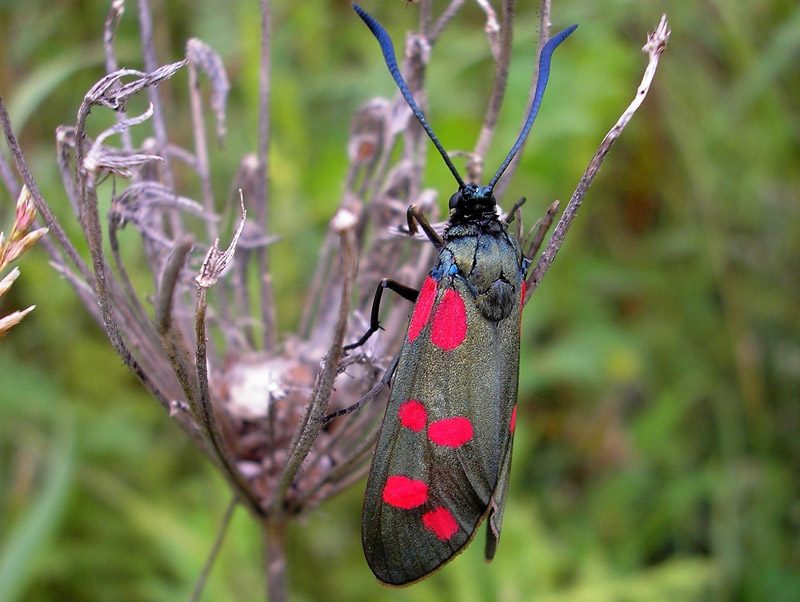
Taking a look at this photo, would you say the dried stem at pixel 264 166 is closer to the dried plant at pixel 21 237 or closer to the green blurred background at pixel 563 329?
the dried plant at pixel 21 237

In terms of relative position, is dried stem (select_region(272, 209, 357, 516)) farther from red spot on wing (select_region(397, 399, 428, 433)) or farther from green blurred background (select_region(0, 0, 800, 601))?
green blurred background (select_region(0, 0, 800, 601))

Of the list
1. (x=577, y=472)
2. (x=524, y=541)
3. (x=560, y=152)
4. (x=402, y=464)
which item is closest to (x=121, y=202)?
(x=402, y=464)

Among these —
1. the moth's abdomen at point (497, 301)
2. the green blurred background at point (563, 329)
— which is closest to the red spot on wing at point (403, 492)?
the moth's abdomen at point (497, 301)

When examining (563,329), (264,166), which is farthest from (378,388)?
(563,329)

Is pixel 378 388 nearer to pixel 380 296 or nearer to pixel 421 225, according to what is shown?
pixel 380 296

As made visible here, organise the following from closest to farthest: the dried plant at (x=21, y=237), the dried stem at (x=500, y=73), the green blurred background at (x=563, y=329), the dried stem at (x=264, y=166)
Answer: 1. the dried plant at (x=21, y=237)
2. the dried stem at (x=500, y=73)
3. the dried stem at (x=264, y=166)
4. the green blurred background at (x=563, y=329)

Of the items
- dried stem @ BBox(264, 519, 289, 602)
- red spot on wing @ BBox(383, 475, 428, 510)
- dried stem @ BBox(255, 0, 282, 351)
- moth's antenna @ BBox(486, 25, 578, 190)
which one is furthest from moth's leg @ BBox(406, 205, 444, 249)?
dried stem @ BBox(264, 519, 289, 602)
